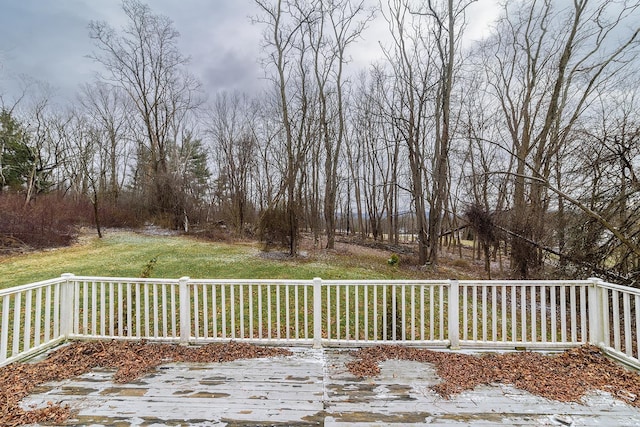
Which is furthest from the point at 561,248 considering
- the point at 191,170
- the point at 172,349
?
the point at 191,170

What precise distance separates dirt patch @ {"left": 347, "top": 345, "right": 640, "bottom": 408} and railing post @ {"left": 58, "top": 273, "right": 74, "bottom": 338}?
3425mm

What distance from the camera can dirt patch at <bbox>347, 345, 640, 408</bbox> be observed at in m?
2.53

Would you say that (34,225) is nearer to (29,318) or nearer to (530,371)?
(29,318)

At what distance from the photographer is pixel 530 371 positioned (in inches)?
111

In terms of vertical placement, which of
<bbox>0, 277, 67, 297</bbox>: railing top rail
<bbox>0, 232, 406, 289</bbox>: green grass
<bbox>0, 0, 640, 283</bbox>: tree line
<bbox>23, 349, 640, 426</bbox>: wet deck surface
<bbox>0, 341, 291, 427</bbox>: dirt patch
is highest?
<bbox>0, 0, 640, 283</bbox>: tree line

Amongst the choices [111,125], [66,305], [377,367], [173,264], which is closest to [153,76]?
[111,125]

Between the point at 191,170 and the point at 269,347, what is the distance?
780 inches

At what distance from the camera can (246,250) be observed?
11297 millimetres

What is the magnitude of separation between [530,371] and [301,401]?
220 centimetres

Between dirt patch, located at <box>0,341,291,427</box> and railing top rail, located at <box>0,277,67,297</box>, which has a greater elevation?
railing top rail, located at <box>0,277,67,297</box>

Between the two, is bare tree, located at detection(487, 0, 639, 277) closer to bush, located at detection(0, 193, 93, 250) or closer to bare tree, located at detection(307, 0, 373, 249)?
bare tree, located at detection(307, 0, 373, 249)

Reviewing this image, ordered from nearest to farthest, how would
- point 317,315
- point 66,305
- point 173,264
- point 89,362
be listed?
point 89,362 < point 317,315 < point 66,305 < point 173,264

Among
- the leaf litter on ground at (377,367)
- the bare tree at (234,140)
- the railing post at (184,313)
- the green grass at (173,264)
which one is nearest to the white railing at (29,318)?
the leaf litter on ground at (377,367)

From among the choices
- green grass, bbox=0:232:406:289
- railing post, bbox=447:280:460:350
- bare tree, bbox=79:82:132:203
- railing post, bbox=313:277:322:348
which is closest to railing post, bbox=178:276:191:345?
railing post, bbox=313:277:322:348
